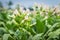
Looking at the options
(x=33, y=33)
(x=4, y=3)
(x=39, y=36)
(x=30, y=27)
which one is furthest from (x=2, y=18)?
(x=4, y=3)

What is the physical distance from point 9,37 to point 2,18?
81cm

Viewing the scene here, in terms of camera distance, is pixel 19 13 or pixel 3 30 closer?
pixel 3 30

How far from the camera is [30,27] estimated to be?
286cm

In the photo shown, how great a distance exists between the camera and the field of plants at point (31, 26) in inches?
96.3

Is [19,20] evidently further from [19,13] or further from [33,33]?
[33,33]

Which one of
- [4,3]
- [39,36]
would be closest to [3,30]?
[39,36]

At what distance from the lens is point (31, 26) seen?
9.44 ft

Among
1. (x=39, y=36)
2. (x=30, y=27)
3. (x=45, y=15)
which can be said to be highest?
(x=45, y=15)

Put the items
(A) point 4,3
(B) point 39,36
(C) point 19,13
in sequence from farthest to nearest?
1. (A) point 4,3
2. (C) point 19,13
3. (B) point 39,36

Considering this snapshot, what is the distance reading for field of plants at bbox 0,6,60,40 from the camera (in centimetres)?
245

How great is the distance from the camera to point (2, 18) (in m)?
3.21

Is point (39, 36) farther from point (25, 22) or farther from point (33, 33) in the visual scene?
point (25, 22)

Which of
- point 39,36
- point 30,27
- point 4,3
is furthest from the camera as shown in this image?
point 4,3

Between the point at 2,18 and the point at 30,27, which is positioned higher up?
the point at 2,18
